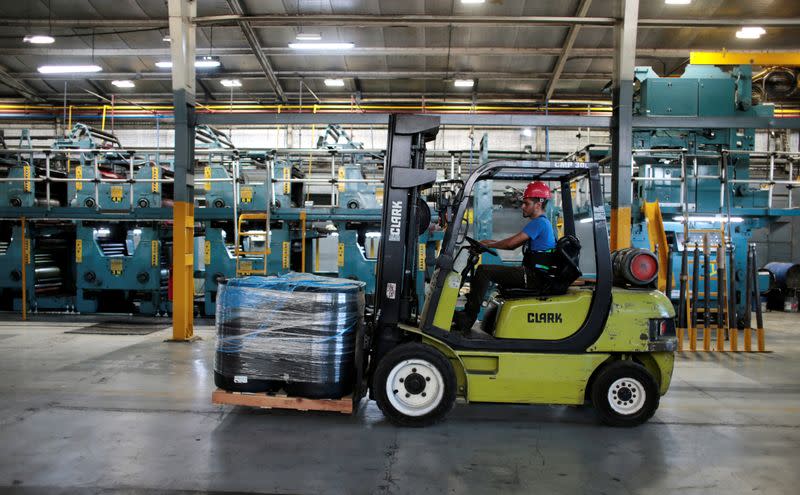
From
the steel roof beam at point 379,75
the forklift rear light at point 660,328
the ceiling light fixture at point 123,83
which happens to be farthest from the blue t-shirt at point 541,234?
the ceiling light fixture at point 123,83

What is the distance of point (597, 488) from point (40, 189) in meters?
13.7

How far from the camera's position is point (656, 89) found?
428 inches

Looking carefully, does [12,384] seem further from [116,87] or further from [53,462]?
[116,87]

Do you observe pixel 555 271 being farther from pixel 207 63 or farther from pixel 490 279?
pixel 207 63

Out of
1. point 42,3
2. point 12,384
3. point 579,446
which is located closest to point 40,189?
point 42,3

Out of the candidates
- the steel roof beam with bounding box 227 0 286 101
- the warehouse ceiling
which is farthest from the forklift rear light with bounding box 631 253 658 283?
the steel roof beam with bounding box 227 0 286 101

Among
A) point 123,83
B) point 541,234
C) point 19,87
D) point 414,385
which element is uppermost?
point 123,83

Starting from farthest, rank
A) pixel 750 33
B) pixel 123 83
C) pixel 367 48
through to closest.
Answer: pixel 123 83, pixel 367 48, pixel 750 33

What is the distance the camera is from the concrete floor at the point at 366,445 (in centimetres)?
348

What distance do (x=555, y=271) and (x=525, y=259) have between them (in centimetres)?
29

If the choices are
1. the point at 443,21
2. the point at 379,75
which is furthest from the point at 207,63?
the point at 443,21

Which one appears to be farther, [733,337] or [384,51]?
[384,51]

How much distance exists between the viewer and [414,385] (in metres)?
4.38

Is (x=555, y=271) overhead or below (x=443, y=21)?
below
